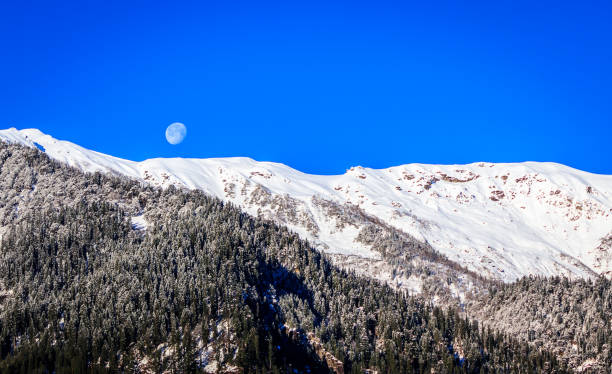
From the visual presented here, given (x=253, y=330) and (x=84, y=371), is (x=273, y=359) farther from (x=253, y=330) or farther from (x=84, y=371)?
(x=84, y=371)

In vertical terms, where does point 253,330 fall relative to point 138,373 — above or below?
above

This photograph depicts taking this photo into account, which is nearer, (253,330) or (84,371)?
(84,371)

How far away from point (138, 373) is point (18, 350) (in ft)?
136

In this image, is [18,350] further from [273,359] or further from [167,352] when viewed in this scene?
[273,359]

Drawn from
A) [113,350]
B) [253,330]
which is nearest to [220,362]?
[253,330]

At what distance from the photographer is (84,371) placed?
606 ft

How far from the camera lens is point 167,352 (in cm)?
19775

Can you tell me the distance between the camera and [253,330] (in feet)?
655

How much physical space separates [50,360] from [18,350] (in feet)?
53.5

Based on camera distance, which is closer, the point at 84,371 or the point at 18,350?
the point at 84,371

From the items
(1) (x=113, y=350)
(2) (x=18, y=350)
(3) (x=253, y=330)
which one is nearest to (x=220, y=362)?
(3) (x=253, y=330)

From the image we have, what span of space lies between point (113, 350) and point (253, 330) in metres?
44.4

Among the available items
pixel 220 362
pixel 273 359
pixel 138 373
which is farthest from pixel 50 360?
pixel 273 359

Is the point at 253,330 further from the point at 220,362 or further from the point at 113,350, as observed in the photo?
the point at 113,350
